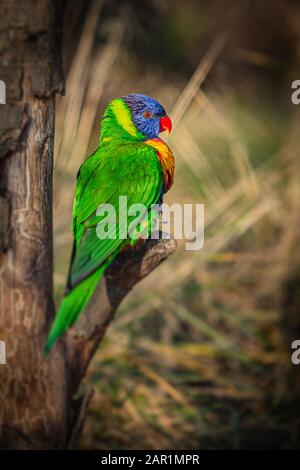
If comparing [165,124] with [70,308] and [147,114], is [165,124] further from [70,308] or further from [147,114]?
[70,308]

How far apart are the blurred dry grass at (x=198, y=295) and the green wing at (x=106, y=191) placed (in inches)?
32.4

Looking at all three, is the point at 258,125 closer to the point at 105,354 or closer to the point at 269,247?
the point at 269,247

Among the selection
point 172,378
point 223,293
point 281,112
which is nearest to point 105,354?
point 172,378

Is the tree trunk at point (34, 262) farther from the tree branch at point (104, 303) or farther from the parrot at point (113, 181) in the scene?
the parrot at point (113, 181)

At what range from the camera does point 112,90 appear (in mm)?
3312

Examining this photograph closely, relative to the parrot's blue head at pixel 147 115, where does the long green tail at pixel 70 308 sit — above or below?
below

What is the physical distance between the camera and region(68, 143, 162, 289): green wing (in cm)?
126

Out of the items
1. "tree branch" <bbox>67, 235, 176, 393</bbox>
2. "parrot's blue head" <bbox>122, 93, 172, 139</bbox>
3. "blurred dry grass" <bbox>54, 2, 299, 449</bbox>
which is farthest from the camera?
"blurred dry grass" <bbox>54, 2, 299, 449</bbox>

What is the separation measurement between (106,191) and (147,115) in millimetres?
237

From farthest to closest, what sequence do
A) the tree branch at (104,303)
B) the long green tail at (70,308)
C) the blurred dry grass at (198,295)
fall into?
the blurred dry grass at (198,295)
the tree branch at (104,303)
the long green tail at (70,308)

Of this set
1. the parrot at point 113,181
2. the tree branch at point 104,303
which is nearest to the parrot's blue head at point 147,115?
the parrot at point 113,181

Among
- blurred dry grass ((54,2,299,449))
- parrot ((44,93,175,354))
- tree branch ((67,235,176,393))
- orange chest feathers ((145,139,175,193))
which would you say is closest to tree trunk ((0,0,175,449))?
tree branch ((67,235,176,393))

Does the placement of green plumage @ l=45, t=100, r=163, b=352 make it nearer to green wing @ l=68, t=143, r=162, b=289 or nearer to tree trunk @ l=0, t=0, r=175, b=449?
green wing @ l=68, t=143, r=162, b=289

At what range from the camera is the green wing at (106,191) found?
126 cm
